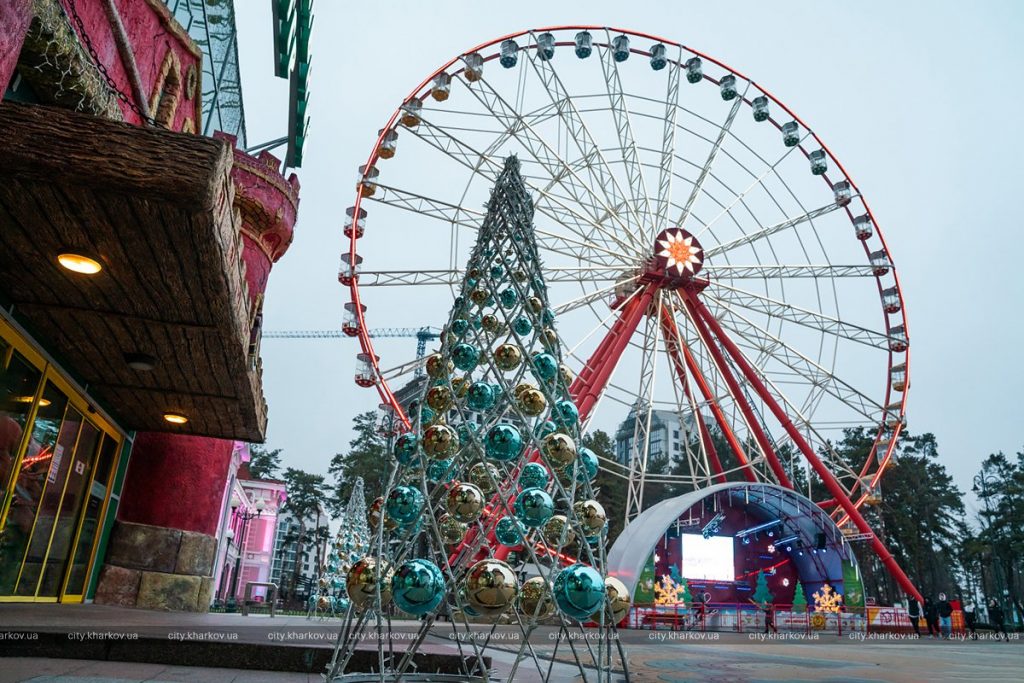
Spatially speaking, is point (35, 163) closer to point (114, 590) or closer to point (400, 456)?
point (400, 456)

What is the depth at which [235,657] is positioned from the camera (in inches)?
187

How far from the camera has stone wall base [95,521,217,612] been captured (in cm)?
971

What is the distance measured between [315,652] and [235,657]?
0.55 m

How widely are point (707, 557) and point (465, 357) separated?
19.3 metres

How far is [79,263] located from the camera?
16.3ft

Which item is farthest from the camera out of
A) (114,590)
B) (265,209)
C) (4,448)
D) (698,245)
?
(698,245)

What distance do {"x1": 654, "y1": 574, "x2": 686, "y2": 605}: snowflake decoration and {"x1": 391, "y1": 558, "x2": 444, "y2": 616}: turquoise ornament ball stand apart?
1829 centimetres

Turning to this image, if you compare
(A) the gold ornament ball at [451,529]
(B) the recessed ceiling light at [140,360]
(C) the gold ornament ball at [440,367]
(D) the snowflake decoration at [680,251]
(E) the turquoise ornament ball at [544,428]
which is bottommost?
(A) the gold ornament ball at [451,529]

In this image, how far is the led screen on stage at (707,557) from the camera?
20562 millimetres

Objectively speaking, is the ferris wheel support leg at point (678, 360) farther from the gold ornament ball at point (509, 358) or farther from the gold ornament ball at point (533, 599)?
the gold ornament ball at point (533, 599)

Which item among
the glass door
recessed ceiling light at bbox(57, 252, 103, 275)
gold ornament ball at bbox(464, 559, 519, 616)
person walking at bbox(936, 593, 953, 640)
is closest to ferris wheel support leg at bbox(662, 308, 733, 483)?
person walking at bbox(936, 593, 953, 640)

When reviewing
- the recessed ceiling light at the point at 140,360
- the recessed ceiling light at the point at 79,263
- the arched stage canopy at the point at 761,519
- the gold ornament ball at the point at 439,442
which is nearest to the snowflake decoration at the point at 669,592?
the arched stage canopy at the point at 761,519

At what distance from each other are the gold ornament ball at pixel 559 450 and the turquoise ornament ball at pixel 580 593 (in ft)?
1.86

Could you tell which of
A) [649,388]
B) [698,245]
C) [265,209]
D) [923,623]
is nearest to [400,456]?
[265,209]
